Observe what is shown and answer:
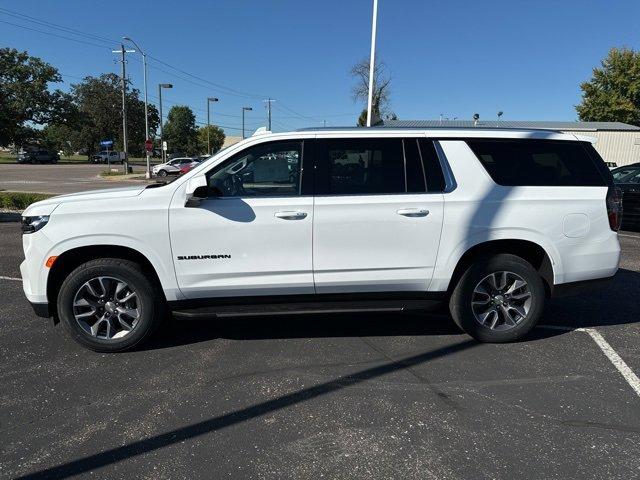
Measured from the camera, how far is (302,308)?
4.26 m

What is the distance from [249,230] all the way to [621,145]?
112 feet

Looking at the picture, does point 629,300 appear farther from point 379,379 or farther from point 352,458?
point 352,458

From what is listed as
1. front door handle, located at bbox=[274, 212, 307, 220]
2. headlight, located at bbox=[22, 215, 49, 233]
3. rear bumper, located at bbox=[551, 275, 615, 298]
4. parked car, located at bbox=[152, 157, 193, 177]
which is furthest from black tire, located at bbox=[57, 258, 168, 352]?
parked car, located at bbox=[152, 157, 193, 177]

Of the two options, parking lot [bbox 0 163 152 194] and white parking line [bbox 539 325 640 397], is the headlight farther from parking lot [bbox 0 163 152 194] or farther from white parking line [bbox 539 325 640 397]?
parking lot [bbox 0 163 152 194]

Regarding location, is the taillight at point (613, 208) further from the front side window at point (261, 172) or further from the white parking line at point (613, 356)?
the front side window at point (261, 172)

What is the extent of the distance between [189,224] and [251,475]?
2096 mm

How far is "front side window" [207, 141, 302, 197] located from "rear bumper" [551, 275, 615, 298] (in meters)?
2.51

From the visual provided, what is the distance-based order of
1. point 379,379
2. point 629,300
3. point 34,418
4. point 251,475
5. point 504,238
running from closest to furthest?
point 251,475 < point 34,418 < point 379,379 < point 504,238 < point 629,300

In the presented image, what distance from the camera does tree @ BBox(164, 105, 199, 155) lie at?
367ft

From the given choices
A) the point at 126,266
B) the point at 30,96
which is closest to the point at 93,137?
the point at 30,96

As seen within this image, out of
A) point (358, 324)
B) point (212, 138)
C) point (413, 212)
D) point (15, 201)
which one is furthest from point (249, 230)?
point (212, 138)

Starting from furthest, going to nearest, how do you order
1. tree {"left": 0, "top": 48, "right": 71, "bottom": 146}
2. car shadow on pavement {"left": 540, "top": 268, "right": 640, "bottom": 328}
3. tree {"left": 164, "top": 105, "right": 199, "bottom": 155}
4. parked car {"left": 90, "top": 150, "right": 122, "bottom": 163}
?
1. tree {"left": 164, "top": 105, "right": 199, "bottom": 155}
2. parked car {"left": 90, "top": 150, "right": 122, "bottom": 163}
3. tree {"left": 0, "top": 48, "right": 71, "bottom": 146}
4. car shadow on pavement {"left": 540, "top": 268, "right": 640, "bottom": 328}

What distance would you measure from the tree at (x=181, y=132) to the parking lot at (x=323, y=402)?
111 m

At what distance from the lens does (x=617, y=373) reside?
391 centimetres
